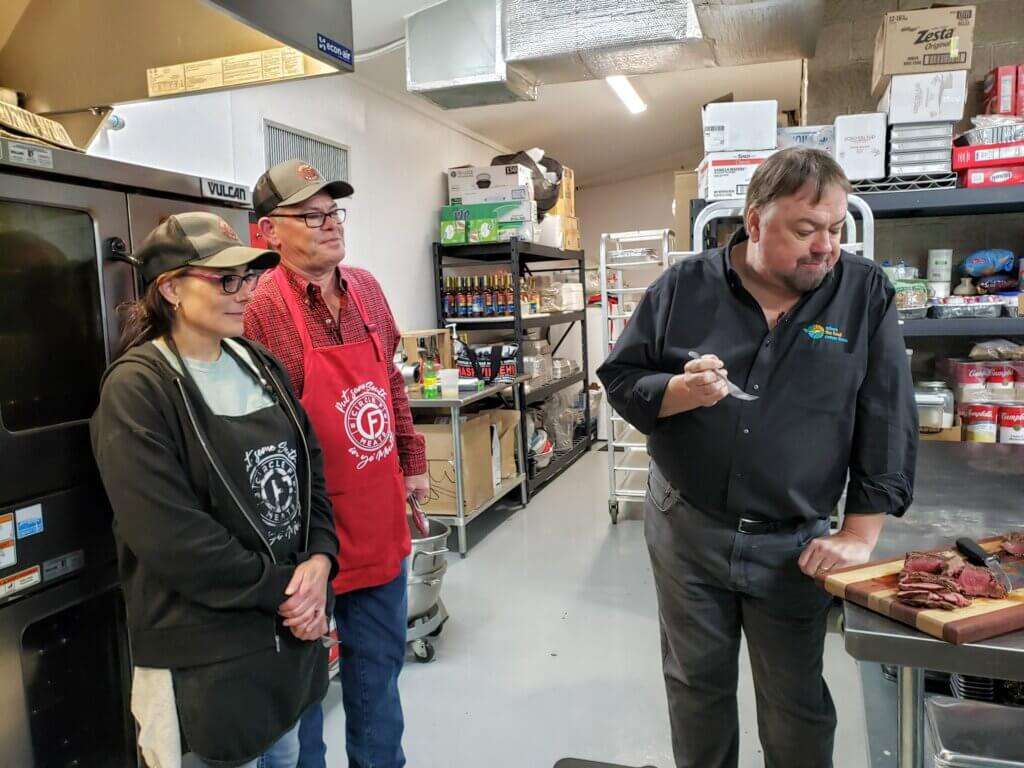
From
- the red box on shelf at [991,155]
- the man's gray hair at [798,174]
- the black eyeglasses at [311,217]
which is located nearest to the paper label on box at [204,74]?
the black eyeglasses at [311,217]

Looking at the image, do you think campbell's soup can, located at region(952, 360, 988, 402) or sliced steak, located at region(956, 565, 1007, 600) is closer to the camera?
sliced steak, located at region(956, 565, 1007, 600)

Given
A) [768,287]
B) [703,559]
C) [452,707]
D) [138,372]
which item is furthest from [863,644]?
[452,707]

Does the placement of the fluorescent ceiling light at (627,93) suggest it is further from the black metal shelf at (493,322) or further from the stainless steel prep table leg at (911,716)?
the stainless steel prep table leg at (911,716)

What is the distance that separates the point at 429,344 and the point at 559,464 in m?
1.81

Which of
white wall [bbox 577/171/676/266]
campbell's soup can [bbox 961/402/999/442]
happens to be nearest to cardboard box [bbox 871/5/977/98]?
campbell's soup can [bbox 961/402/999/442]

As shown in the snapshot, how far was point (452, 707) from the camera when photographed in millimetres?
2521

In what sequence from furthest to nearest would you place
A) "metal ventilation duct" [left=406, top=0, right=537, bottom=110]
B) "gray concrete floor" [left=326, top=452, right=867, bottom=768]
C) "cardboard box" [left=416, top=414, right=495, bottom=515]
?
"cardboard box" [left=416, top=414, right=495, bottom=515] → "metal ventilation duct" [left=406, top=0, right=537, bottom=110] → "gray concrete floor" [left=326, top=452, right=867, bottom=768]

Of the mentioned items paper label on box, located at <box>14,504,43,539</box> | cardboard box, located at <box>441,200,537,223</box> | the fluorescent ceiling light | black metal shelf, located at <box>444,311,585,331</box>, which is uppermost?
the fluorescent ceiling light

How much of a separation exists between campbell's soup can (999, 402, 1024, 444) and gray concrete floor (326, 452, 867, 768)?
1123 mm

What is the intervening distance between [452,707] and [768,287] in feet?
6.11

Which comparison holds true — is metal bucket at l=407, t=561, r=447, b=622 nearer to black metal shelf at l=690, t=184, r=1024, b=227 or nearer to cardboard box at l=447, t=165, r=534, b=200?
black metal shelf at l=690, t=184, r=1024, b=227

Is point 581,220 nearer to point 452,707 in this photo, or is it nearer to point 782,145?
point 782,145

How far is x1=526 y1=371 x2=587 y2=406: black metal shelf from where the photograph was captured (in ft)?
17.4

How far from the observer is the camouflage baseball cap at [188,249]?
1361 millimetres
